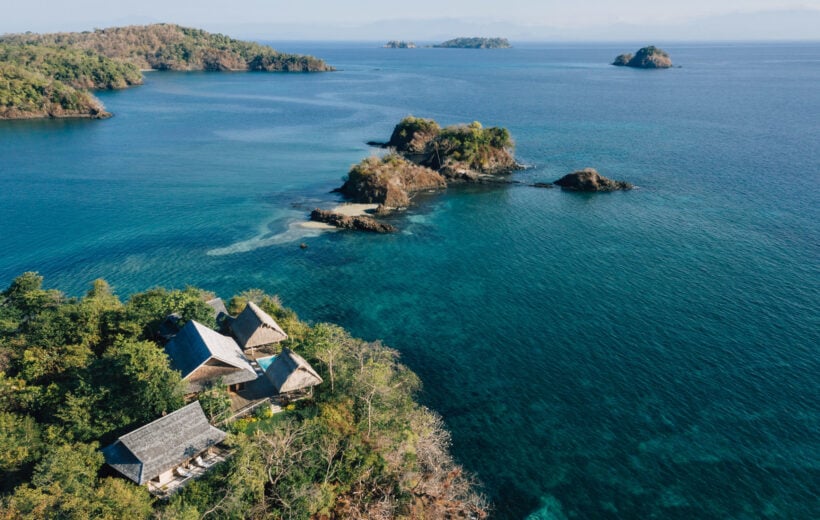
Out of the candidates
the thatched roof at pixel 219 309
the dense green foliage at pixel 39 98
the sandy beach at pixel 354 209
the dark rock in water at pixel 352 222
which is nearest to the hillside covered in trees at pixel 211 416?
the thatched roof at pixel 219 309

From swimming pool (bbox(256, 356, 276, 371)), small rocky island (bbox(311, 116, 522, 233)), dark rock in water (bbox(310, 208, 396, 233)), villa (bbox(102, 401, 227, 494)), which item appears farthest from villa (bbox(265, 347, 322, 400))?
small rocky island (bbox(311, 116, 522, 233))

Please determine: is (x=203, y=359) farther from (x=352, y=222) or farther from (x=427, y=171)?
(x=427, y=171)

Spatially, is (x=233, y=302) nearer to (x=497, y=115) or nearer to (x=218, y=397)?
(x=218, y=397)

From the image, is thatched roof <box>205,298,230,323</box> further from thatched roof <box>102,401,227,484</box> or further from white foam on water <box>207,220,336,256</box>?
white foam on water <box>207,220,336,256</box>

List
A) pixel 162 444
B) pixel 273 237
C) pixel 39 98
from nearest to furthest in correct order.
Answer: pixel 162 444
pixel 273 237
pixel 39 98

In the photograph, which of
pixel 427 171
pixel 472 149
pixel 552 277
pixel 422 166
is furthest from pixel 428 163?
pixel 552 277

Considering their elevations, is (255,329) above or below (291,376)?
above
